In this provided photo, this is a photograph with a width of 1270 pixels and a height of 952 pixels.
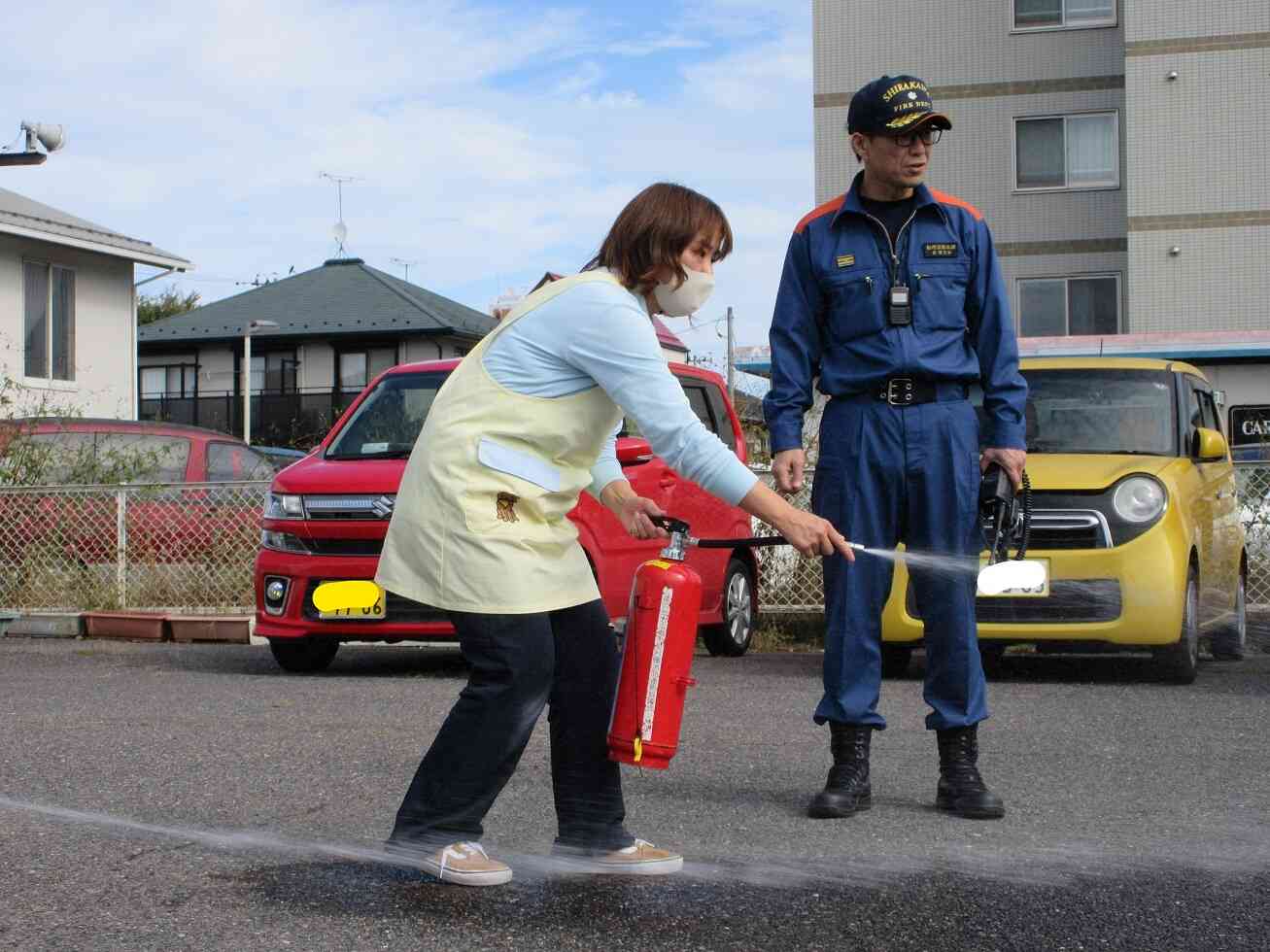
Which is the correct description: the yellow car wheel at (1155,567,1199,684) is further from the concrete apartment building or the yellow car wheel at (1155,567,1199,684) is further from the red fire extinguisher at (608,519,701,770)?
the concrete apartment building

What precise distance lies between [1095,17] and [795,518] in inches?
1002

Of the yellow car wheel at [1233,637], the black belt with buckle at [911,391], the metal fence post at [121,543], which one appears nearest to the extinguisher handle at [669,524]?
the black belt with buckle at [911,391]

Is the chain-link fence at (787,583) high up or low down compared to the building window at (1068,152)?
down

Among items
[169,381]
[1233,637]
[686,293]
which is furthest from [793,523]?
[169,381]

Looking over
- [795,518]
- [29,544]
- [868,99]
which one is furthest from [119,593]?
[795,518]

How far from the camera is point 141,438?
552 inches

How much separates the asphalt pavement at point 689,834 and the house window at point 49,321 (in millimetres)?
17725

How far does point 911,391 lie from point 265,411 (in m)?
39.7

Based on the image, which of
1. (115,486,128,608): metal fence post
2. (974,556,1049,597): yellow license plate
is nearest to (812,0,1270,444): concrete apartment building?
(115,486,128,608): metal fence post

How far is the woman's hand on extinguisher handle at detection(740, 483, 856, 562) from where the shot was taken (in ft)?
12.0

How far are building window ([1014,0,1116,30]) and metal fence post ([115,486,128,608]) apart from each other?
1953cm

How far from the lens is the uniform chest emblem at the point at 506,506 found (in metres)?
3.76

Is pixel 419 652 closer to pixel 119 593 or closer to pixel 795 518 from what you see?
pixel 119 593

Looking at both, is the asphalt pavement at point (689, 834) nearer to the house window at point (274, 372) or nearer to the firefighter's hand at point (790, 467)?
the firefighter's hand at point (790, 467)
